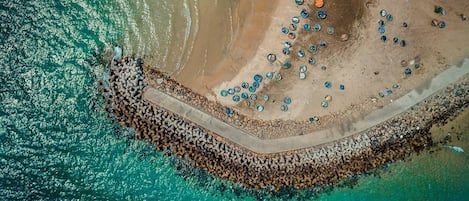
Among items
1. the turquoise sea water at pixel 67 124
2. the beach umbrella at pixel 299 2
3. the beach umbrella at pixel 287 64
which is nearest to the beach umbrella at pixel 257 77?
the beach umbrella at pixel 287 64

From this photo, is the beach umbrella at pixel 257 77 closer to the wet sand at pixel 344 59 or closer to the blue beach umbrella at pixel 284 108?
the wet sand at pixel 344 59

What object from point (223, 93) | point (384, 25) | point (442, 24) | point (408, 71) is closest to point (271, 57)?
point (223, 93)

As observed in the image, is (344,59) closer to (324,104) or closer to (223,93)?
(324,104)

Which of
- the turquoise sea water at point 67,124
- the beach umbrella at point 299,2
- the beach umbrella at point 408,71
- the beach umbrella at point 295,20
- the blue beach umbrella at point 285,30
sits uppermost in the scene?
the beach umbrella at point 299,2

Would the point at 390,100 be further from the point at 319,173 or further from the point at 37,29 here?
the point at 37,29

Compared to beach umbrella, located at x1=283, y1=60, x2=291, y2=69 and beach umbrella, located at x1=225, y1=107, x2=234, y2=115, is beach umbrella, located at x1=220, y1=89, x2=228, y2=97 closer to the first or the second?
A: beach umbrella, located at x1=225, y1=107, x2=234, y2=115

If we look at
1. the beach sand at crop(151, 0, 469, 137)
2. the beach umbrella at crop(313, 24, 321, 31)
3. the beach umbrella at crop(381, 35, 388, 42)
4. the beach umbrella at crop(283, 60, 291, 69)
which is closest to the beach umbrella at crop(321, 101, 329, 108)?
the beach sand at crop(151, 0, 469, 137)

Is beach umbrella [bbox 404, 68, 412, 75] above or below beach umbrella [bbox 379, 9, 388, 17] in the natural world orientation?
below

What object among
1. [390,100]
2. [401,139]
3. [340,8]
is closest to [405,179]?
[401,139]
